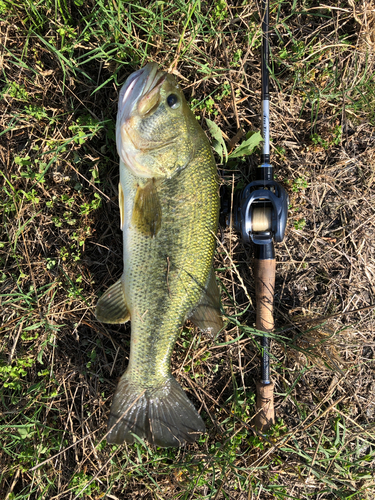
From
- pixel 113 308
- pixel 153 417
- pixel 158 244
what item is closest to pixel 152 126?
pixel 158 244

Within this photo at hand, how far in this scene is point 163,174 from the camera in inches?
85.9

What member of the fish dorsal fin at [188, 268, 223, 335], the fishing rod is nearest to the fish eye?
the fishing rod

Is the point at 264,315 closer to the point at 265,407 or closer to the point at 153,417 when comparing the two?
the point at 265,407

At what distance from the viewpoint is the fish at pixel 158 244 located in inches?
85.0

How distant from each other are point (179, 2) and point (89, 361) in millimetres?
3056

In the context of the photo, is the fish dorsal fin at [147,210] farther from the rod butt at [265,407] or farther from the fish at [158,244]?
the rod butt at [265,407]

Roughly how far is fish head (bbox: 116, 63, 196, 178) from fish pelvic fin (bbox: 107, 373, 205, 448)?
159 cm

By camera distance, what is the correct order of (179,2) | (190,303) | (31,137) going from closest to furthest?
(190,303)
(179,2)
(31,137)

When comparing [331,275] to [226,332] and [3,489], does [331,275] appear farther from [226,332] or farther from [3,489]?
[3,489]

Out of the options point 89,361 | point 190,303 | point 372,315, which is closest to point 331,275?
point 372,315

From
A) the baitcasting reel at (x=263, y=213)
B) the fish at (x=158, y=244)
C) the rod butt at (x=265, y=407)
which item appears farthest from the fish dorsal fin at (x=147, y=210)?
the rod butt at (x=265, y=407)

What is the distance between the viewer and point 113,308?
2373 mm

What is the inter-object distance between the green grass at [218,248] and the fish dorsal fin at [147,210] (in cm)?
58

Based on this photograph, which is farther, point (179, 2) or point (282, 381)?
point (282, 381)
